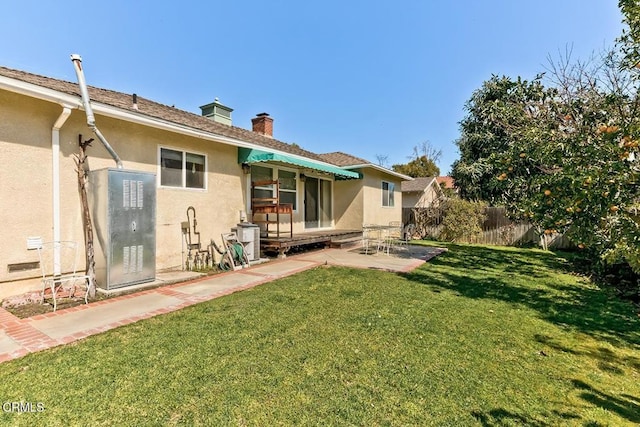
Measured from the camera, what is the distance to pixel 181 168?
32.1 feet

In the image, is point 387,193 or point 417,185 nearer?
point 387,193

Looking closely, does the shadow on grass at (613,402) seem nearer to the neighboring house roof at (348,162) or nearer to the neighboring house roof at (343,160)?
the neighboring house roof at (348,162)

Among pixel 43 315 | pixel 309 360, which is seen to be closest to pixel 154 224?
pixel 43 315

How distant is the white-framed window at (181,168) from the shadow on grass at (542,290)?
7620mm

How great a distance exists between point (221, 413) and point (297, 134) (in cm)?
4624

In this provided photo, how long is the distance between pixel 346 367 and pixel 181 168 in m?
8.28

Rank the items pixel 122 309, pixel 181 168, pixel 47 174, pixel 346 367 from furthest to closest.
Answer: pixel 181 168 < pixel 47 174 < pixel 122 309 < pixel 346 367

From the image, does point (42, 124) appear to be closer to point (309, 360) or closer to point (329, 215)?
point (309, 360)

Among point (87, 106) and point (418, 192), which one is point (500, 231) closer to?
point (418, 192)

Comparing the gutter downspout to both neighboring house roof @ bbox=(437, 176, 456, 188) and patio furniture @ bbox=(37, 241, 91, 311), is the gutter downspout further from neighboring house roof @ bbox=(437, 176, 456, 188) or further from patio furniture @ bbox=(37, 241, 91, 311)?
neighboring house roof @ bbox=(437, 176, 456, 188)

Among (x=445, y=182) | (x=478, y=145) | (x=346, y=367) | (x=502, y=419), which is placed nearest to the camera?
(x=502, y=419)

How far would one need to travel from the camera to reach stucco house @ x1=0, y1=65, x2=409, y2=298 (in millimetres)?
6426

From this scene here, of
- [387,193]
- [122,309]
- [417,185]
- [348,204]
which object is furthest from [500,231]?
[122,309]

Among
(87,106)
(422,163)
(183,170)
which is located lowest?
(183,170)
